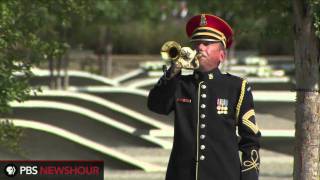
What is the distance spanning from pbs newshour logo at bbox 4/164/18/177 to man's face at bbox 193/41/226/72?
4.67ft

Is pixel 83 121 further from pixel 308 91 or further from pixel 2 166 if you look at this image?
pixel 2 166

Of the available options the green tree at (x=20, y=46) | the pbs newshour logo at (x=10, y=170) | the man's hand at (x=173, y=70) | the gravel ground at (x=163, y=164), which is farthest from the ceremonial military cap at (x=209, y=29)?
the gravel ground at (x=163, y=164)

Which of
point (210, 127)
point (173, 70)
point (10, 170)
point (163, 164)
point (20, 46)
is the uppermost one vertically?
point (20, 46)

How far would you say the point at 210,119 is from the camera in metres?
4.21

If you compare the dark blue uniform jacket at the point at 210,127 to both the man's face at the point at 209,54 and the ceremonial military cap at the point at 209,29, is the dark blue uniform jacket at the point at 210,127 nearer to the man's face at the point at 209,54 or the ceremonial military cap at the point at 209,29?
the man's face at the point at 209,54

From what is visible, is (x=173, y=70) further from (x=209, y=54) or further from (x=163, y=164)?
(x=163, y=164)

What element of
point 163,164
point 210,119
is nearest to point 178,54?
point 210,119

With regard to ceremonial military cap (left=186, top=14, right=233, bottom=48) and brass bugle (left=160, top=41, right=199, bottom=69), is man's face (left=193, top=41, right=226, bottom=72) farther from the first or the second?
brass bugle (left=160, top=41, right=199, bottom=69)

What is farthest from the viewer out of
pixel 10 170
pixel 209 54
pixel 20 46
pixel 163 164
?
pixel 163 164

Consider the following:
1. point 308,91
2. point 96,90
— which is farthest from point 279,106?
point 308,91

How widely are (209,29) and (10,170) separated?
5.23 feet

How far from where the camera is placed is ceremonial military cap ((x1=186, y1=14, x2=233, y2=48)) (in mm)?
4188

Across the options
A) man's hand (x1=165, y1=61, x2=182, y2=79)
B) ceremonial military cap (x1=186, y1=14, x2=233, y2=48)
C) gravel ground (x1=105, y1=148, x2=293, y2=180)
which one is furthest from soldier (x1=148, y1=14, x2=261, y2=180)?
gravel ground (x1=105, y1=148, x2=293, y2=180)

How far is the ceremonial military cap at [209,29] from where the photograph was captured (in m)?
4.19
